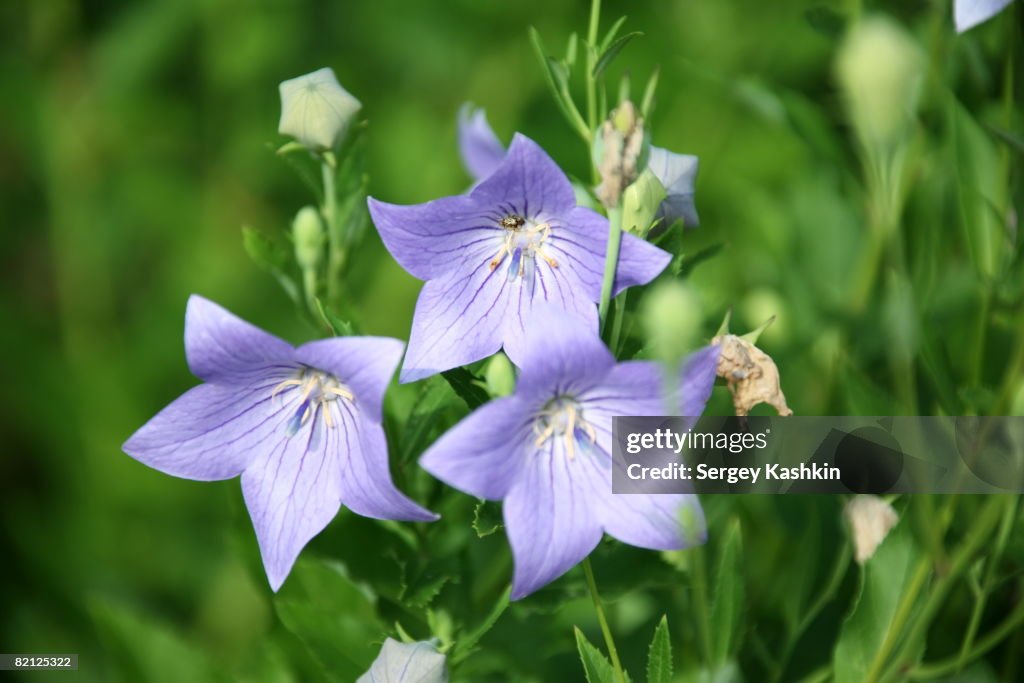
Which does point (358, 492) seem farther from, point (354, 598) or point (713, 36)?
point (713, 36)

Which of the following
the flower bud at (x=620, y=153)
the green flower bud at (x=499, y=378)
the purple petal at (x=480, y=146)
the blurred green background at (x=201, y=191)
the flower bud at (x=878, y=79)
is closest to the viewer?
the flower bud at (x=878, y=79)

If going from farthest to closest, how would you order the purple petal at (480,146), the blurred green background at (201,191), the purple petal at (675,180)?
the blurred green background at (201,191)
the purple petal at (480,146)
the purple petal at (675,180)

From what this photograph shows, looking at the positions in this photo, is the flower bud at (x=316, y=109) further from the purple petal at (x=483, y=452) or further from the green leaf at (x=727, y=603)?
the green leaf at (x=727, y=603)

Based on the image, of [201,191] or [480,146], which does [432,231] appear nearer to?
[480,146]

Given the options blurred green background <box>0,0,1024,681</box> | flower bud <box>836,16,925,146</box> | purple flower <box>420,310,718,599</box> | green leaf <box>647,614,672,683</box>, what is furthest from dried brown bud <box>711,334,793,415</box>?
blurred green background <box>0,0,1024,681</box>

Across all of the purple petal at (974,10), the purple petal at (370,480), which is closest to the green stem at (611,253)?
the purple petal at (370,480)

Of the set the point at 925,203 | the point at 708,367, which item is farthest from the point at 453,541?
the point at 925,203

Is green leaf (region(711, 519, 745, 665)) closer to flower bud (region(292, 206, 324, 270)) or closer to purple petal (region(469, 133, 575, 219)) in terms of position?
purple petal (region(469, 133, 575, 219))
